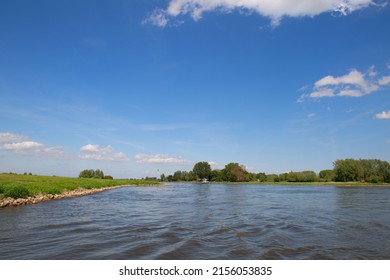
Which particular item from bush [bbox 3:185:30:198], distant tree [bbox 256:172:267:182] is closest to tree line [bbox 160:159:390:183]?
distant tree [bbox 256:172:267:182]

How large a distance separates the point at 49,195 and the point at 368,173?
141m

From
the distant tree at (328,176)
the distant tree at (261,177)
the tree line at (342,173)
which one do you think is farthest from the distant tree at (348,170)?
the distant tree at (261,177)

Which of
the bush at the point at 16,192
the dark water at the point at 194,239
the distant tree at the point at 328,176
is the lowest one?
the dark water at the point at 194,239

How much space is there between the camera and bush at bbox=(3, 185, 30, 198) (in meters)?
31.2

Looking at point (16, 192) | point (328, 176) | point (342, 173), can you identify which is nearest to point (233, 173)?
point (328, 176)

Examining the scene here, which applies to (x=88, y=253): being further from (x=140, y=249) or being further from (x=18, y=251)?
(x=18, y=251)

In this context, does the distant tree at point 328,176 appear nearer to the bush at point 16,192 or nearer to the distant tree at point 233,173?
the distant tree at point 233,173

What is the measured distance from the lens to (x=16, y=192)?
3198 centimetres

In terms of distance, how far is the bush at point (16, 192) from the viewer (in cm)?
3125

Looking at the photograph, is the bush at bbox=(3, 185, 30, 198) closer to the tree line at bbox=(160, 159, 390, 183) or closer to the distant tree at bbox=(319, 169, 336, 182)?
the tree line at bbox=(160, 159, 390, 183)

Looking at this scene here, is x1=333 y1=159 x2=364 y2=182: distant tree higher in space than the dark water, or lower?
higher

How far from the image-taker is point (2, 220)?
21125 mm
